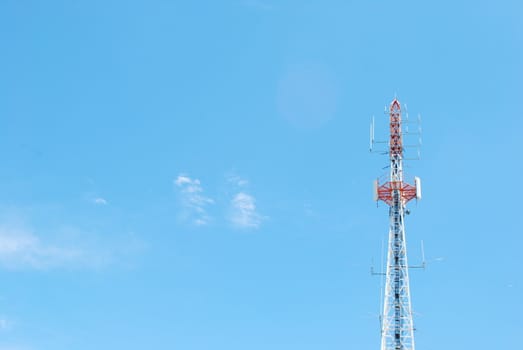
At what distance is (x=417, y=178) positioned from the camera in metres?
90.1

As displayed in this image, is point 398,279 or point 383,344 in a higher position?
point 398,279

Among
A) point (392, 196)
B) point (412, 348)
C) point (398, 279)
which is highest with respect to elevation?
point (392, 196)

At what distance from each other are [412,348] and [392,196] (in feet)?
54.1

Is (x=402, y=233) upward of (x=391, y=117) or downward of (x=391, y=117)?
downward

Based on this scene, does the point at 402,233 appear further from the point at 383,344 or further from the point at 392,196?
the point at 383,344

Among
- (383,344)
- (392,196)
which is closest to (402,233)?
(392,196)

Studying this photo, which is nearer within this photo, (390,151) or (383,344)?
(383,344)

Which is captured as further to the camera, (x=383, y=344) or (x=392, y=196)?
(x=392, y=196)

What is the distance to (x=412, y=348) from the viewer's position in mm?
83938

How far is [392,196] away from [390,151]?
537cm

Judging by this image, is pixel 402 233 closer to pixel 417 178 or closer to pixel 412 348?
pixel 417 178

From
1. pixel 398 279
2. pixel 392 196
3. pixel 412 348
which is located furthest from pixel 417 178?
pixel 412 348

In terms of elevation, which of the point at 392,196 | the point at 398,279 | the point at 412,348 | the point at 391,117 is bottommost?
the point at 412,348

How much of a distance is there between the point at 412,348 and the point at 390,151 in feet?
71.7
